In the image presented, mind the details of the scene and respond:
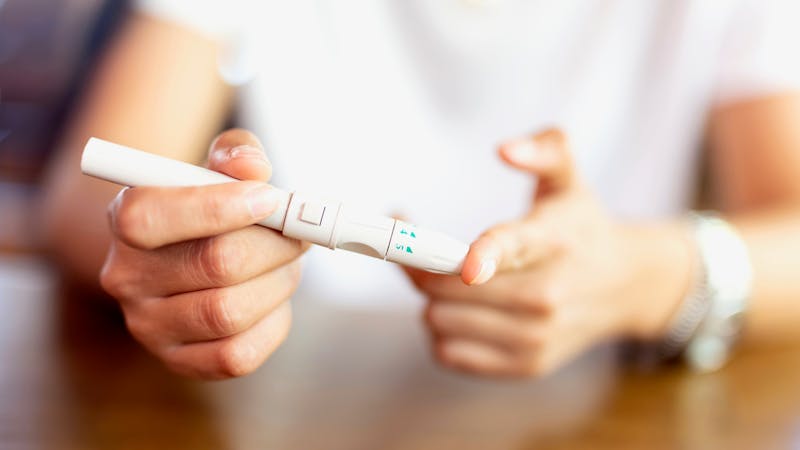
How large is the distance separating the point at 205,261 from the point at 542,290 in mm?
227

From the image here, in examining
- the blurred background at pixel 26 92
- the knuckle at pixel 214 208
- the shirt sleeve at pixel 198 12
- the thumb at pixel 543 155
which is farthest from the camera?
the blurred background at pixel 26 92

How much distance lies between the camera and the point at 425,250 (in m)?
0.32

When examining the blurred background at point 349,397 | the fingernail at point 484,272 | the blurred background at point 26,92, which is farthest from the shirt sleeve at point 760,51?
the blurred background at point 26,92

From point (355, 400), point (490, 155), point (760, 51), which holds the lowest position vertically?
point (355, 400)

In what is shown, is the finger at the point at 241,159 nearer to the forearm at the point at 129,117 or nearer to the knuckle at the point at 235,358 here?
the knuckle at the point at 235,358

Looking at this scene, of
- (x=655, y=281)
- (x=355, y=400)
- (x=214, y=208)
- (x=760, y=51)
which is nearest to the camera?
(x=214, y=208)

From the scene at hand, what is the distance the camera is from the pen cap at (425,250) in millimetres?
315

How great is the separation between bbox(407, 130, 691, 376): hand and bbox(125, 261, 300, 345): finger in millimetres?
113

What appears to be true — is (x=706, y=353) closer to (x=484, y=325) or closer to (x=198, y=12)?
(x=484, y=325)

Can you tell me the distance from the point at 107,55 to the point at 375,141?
258 millimetres

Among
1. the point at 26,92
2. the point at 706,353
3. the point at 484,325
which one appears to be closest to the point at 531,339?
the point at 484,325

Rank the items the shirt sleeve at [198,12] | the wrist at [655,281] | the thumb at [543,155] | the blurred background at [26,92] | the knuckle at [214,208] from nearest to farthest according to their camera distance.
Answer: the knuckle at [214,208] → the thumb at [543,155] → the wrist at [655,281] → the shirt sleeve at [198,12] → the blurred background at [26,92]

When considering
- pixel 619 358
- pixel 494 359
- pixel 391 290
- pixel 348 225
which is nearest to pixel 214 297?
pixel 348 225

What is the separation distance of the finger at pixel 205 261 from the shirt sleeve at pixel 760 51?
1.57ft
